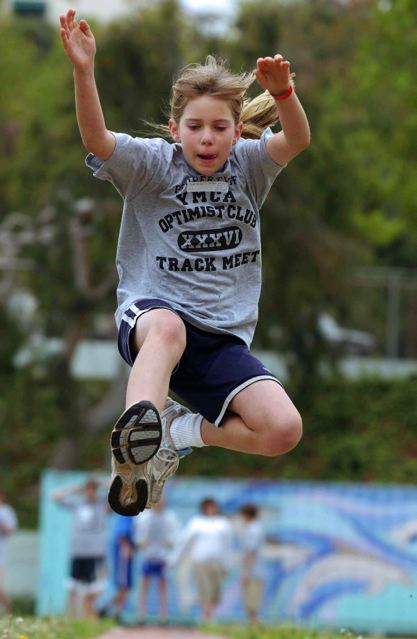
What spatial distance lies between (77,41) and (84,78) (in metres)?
0.19

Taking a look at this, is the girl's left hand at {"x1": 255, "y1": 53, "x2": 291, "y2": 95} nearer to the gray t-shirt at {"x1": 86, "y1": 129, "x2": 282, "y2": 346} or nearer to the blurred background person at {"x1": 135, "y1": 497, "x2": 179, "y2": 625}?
the gray t-shirt at {"x1": 86, "y1": 129, "x2": 282, "y2": 346}

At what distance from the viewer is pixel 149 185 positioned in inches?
224

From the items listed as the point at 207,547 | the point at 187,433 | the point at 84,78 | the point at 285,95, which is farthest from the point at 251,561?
the point at 84,78

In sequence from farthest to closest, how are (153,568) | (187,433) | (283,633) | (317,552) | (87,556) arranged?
(317,552) → (153,568) → (87,556) → (283,633) → (187,433)

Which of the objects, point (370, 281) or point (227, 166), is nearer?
point (227, 166)

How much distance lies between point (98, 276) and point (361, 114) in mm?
7558

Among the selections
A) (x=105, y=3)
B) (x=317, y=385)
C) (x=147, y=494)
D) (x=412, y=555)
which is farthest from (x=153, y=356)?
(x=105, y=3)

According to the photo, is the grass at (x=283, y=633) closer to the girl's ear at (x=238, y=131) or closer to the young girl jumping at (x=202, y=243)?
the young girl jumping at (x=202, y=243)

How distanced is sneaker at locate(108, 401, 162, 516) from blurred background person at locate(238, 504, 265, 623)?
10.5m

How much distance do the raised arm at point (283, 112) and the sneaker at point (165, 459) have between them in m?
1.37

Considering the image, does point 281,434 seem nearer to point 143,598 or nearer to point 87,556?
point 87,556

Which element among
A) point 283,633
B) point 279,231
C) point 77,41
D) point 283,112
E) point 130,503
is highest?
point 279,231

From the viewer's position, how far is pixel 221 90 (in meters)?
5.65

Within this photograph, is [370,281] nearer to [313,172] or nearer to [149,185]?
[313,172]
